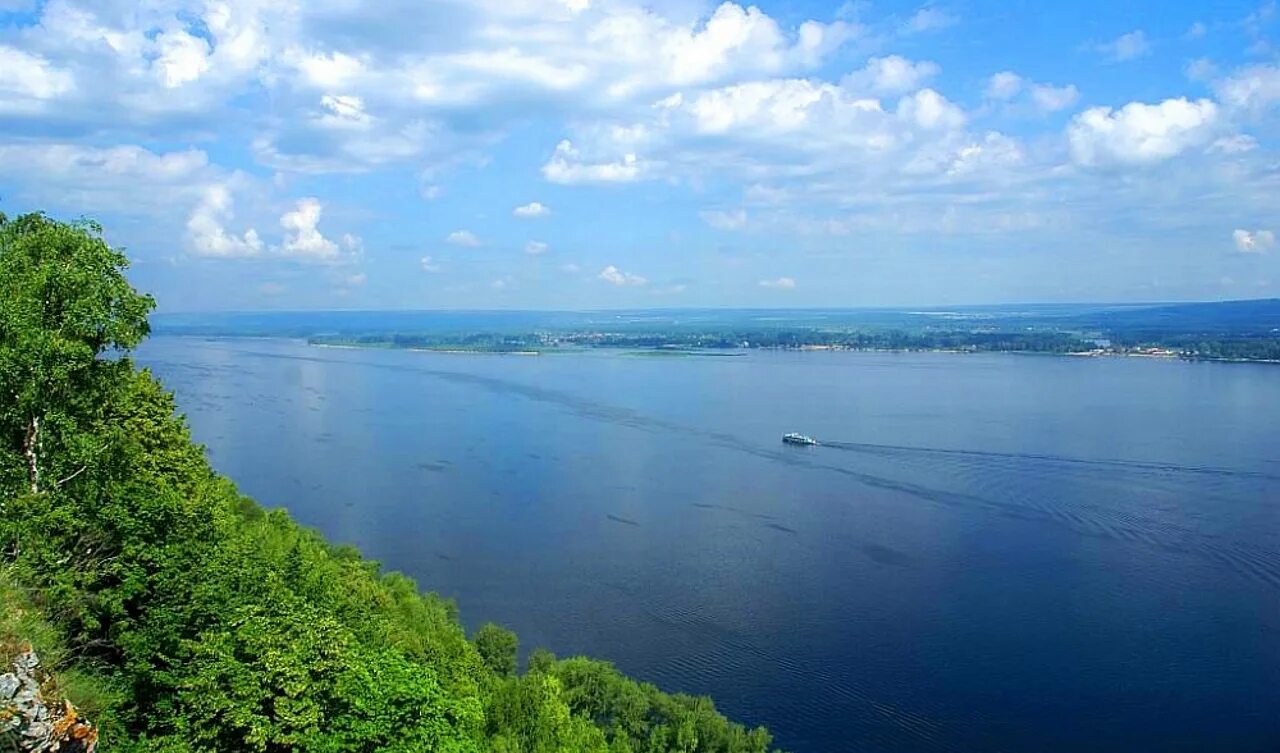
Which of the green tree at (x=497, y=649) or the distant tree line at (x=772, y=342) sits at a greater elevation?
the distant tree line at (x=772, y=342)

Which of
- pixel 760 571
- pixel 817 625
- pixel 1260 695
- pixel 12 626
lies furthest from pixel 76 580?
pixel 1260 695

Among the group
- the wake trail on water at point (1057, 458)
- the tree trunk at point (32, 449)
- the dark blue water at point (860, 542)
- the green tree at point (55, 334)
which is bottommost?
the dark blue water at point (860, 542)

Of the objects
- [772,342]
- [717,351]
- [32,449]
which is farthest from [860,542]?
[772,342]

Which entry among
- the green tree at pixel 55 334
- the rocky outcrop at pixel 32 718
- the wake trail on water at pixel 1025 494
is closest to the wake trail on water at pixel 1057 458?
the wake trail on water at pixel 1025 494

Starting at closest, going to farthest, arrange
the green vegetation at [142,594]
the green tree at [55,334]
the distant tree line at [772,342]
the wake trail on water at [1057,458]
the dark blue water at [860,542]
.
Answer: the green vegetation at [142,594] < the green tree at [55,334] < the dark blue water at [860,542] < the wake trail on water at [1057,458] < the distant tree line at [772,342]

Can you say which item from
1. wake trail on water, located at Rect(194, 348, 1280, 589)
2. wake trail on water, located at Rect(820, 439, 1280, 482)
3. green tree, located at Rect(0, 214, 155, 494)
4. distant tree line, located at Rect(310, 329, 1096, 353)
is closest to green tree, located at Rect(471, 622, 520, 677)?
green tree, located at Rect(0, 214, 155, 494)

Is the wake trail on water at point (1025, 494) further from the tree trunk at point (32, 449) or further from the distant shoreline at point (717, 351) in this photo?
the distant shoreline at point (717, 351)
